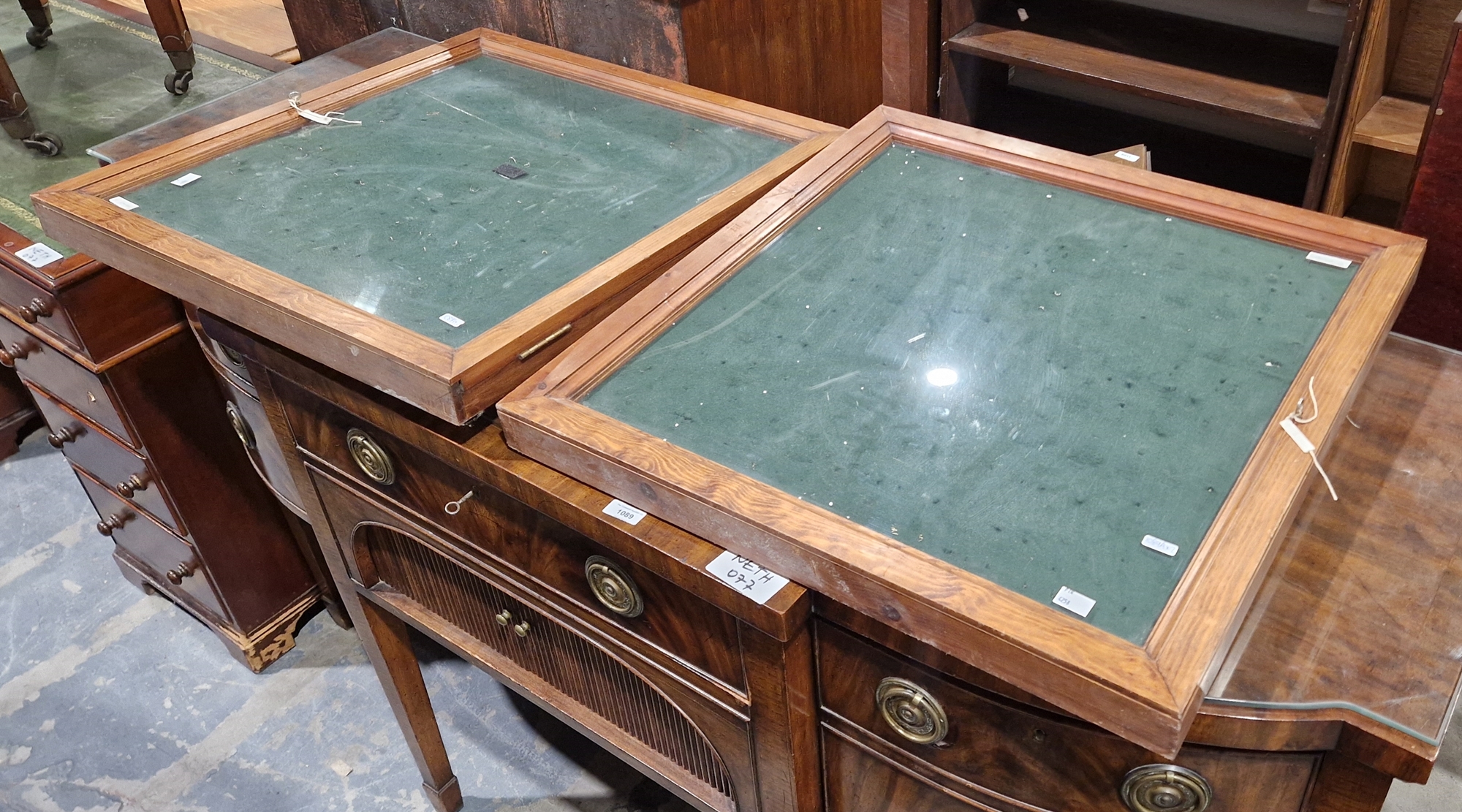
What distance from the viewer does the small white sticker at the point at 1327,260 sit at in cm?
100

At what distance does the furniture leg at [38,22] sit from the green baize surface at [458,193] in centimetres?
127

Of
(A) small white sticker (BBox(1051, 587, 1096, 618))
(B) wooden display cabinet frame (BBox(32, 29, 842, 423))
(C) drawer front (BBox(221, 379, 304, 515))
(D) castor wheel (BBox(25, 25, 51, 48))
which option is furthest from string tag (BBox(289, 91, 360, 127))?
(D) castor wheel (BBox(25, 25, 51, 48))

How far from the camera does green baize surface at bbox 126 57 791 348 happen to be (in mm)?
1114

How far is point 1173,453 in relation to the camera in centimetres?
85

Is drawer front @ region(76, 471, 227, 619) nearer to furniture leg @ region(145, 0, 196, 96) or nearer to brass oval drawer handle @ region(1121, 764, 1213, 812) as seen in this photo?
furniture leg @ region(145, 0, 196, 96)

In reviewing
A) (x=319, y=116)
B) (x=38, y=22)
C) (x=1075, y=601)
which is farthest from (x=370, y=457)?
(x=38, y=22)

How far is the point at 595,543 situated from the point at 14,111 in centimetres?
165

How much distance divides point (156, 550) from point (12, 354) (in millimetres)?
397

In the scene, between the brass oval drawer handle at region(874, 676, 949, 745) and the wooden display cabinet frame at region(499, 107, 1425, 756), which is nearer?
the wooden display cabinet frame at region(499, 107, 1425, 756)

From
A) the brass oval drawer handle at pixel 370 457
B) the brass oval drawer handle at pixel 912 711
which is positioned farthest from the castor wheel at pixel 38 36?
the brass oval drawer handle at pixel 912 711

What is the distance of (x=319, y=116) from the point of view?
144 centimetres

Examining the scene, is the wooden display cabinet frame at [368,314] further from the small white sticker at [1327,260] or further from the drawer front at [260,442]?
the small white sticker at [1327,260]

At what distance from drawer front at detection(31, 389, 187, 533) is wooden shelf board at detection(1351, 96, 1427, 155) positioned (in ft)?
5.61

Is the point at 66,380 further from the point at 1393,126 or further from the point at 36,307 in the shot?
the point at 1393,126
